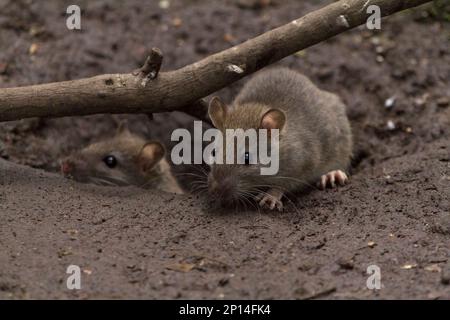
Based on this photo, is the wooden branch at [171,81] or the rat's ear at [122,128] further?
the rat's ear at [122,128]

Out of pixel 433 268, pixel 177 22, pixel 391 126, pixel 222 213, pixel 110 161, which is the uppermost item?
pixel 177 22

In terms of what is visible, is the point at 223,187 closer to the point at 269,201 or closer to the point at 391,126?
the point at 269,201

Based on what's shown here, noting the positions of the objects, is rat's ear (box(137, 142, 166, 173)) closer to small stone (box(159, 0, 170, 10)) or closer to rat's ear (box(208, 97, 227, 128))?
rat's ear (box(208, 97, 227, 128))

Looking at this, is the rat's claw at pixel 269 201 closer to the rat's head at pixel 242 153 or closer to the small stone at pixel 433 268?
the rat's head at pixel 242 153

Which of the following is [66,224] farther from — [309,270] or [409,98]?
[409,98]

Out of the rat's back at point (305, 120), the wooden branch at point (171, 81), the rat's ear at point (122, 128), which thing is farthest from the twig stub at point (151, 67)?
the rat's ear at point (122, 128)

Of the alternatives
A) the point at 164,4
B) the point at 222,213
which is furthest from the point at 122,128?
the point at 222,213
